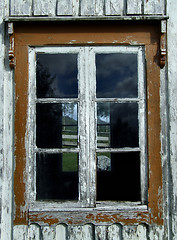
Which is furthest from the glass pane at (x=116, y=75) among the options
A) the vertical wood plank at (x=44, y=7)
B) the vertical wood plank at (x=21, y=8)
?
the vertical wood plank at (x=21, y=8)

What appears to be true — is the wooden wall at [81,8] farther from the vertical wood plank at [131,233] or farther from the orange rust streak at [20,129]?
the vertical wood plank at [131,233]

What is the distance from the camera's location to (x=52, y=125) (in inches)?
109

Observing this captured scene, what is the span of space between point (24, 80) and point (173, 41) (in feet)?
4.44

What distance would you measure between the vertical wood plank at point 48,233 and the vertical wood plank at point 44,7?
1838mm

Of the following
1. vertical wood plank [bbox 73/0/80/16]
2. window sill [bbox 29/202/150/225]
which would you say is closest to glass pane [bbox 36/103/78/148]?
window sill [bbox 29/202/150/225]

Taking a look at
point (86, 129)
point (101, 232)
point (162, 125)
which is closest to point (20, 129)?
point (86, 129)

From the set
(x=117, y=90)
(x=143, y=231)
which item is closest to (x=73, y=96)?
(x=117, y=90)

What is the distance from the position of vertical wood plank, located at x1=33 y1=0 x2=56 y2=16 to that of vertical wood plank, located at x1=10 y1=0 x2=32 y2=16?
0.17 feet

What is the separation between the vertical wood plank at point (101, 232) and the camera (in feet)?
8.00

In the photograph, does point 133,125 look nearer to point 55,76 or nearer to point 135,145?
point 135,145

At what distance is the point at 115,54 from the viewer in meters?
2.61

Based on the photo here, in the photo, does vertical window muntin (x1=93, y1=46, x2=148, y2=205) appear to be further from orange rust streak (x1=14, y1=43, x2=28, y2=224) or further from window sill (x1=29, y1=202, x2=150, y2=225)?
orange rust streak (x1=14, y1=43, x2=28, y2=224)

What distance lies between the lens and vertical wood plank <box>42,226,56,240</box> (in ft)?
8.01

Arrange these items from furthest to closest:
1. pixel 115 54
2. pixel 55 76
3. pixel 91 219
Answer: pixel 55 76
pixel 115 54
pixel 91 219
